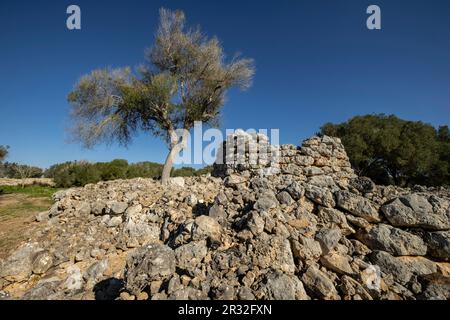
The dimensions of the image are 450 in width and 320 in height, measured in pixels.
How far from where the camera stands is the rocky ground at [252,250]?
294 cm

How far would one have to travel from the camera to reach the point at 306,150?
7223 mm

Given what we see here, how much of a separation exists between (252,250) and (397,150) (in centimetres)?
1784

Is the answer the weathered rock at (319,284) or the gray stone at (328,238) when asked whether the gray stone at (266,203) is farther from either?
the weathered rock at (319,284)

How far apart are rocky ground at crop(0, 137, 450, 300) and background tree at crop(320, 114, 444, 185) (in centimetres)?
1387

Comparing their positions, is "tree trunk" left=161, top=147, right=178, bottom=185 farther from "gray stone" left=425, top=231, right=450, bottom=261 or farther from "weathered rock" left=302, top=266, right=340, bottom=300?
"gray stone" left=425, top=231, right=450, bottom=261

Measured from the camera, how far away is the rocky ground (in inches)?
116

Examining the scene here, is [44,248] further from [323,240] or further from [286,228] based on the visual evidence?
[323,240]

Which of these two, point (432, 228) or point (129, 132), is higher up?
point (129, 132)

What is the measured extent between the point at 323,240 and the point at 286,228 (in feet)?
2.11

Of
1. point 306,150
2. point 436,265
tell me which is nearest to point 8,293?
point 436,265

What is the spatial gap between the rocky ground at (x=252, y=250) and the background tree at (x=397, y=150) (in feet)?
45.5

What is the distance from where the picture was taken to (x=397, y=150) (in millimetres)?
15594

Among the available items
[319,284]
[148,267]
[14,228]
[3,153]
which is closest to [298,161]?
[319,284]
